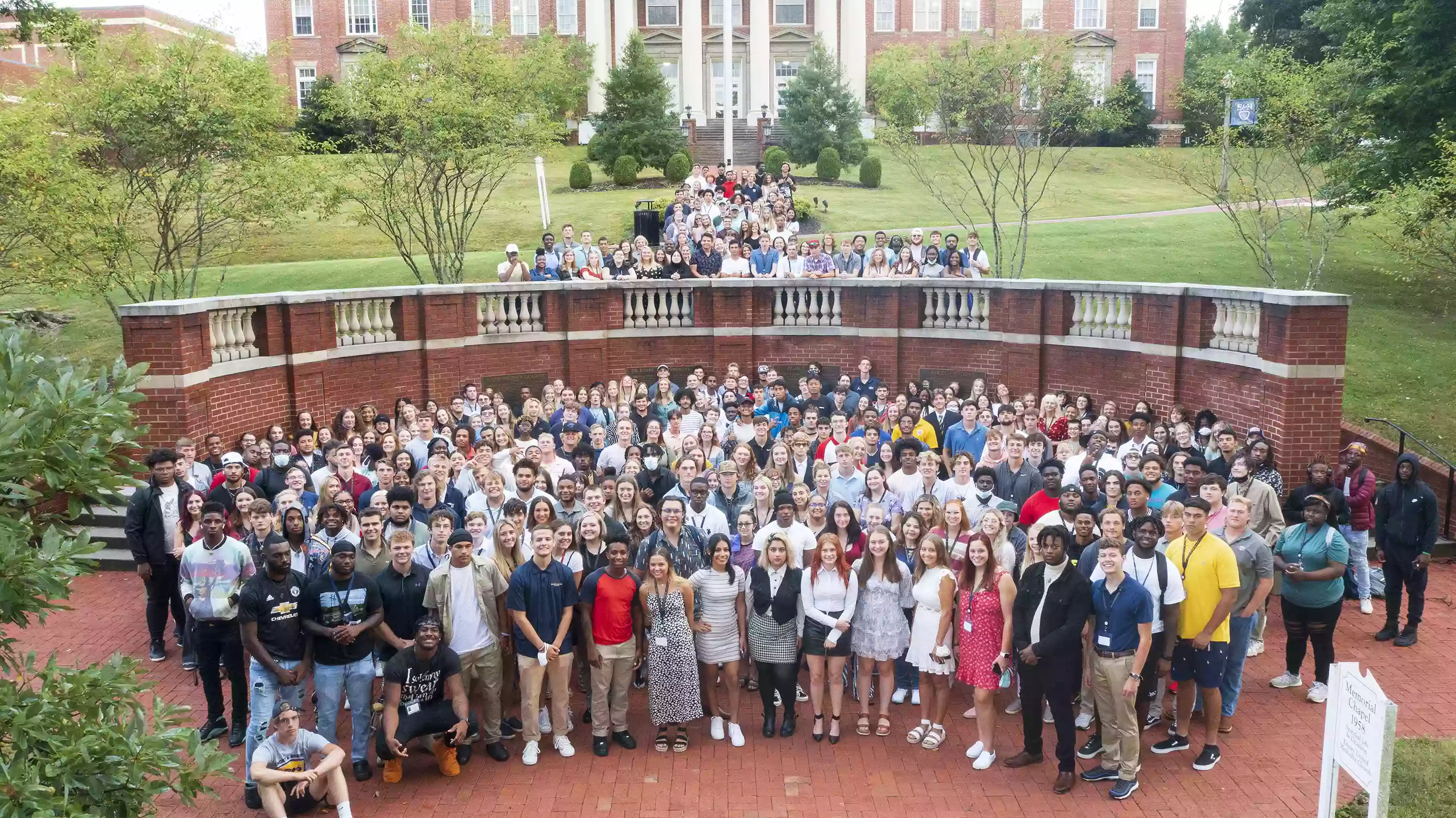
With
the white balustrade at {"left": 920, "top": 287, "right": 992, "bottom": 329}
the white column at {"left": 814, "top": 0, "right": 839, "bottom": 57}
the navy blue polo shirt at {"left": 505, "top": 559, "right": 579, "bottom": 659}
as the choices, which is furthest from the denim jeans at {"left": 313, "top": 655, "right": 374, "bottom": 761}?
the white column at {"left": 814, "top": 0, "right": 839, "bottom": 57}

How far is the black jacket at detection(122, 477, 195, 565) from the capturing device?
1070 cm

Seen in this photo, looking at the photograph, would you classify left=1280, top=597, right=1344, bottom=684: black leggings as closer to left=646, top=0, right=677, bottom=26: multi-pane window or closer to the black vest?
the black vest

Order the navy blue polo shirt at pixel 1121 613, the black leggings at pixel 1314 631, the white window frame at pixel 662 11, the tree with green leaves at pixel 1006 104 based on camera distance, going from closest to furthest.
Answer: the navy blue polo shirt at pixel 1121 613 < the black leggings at pixel 1314 631 < the tree with green leaves at pixel 1006 104 < the white window frame at pixel 662 11

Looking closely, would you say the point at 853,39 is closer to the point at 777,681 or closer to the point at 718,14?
the point at 718,14

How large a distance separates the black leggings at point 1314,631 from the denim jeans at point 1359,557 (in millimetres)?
1963

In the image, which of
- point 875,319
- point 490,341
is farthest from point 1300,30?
point 490,341

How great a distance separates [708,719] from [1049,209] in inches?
1329

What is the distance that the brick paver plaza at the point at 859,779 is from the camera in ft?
26.3

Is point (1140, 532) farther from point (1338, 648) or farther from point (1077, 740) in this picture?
point (1338, 648)

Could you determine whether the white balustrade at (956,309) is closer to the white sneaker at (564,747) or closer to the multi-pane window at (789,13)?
the white sneaker at (564,747)

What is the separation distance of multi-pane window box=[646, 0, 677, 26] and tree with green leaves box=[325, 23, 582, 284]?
31.5 metres

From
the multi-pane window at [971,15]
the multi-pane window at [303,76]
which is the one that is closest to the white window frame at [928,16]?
the multi-pane window at [971,15]

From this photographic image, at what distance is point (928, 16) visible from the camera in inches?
2347

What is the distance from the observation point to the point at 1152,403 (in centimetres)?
1574
